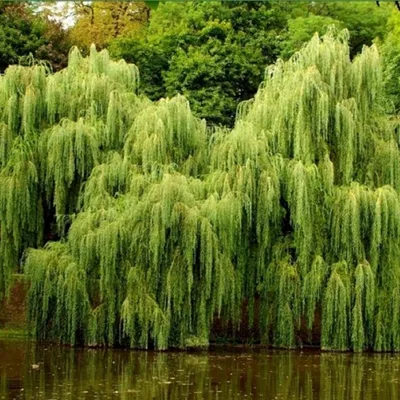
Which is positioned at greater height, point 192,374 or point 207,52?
point 207,52

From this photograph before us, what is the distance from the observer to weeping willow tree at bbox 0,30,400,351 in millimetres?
18156

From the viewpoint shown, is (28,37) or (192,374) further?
(28,37)

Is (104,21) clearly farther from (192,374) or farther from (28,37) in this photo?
(192,374)

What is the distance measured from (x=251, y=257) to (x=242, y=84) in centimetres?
1643

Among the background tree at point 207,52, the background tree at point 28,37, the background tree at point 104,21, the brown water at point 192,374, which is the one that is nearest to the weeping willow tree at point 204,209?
the brown water at point 192,374

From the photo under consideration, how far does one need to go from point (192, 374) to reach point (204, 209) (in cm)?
485

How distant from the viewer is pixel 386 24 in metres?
39.3

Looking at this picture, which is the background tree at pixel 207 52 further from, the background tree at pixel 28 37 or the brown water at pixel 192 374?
the brown water at pixel 192 374

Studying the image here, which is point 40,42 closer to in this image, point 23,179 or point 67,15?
point 67,15

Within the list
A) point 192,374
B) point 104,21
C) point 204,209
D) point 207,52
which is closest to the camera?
point 192,374

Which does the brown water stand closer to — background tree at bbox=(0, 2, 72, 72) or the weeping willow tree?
the weeping willow tree

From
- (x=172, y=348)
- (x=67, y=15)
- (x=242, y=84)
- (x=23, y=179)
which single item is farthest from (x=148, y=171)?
(x=67, y=15)

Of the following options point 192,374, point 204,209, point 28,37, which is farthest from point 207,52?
point 192,374

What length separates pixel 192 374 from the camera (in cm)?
1479
